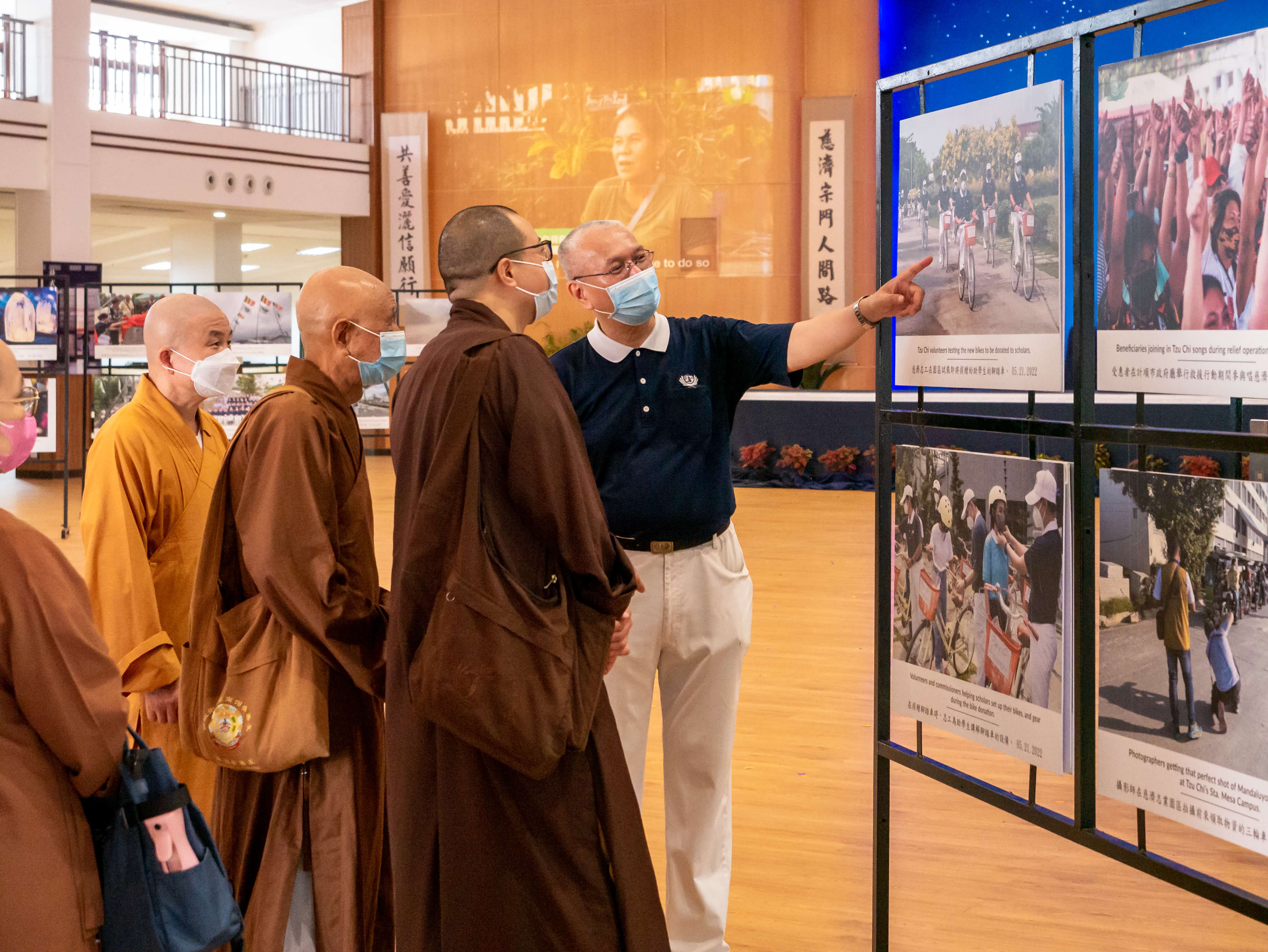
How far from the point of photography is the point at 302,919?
2252 mm

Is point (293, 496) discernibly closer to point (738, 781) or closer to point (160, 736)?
point (160, 736)

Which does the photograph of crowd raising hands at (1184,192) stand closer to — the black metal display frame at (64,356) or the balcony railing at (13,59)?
the black metal display frame at (64,356)

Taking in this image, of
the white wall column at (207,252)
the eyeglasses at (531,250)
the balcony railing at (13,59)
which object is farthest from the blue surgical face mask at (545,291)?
the white wall column at (207,252)

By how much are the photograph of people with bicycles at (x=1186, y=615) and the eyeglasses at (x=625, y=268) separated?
3.55 feet

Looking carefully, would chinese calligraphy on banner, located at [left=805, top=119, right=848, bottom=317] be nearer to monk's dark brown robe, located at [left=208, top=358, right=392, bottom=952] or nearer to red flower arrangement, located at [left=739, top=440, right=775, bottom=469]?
red flower arrangement, located at [left=739, top=440, right=775, bottom=469]

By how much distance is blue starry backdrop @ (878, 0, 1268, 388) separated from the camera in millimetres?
10609

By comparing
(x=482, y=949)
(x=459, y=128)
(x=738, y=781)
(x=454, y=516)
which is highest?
(x=459, y=128)

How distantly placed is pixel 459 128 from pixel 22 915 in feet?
46.4

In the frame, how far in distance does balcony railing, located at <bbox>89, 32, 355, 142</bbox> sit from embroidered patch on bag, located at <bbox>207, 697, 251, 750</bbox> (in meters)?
14.0

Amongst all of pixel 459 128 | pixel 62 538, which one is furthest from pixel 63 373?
pixel 459 128

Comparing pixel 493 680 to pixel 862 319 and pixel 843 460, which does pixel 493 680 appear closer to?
pixel 862 319

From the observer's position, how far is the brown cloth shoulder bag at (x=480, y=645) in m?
1.72

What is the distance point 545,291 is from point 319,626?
70cm

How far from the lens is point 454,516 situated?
1.75m
